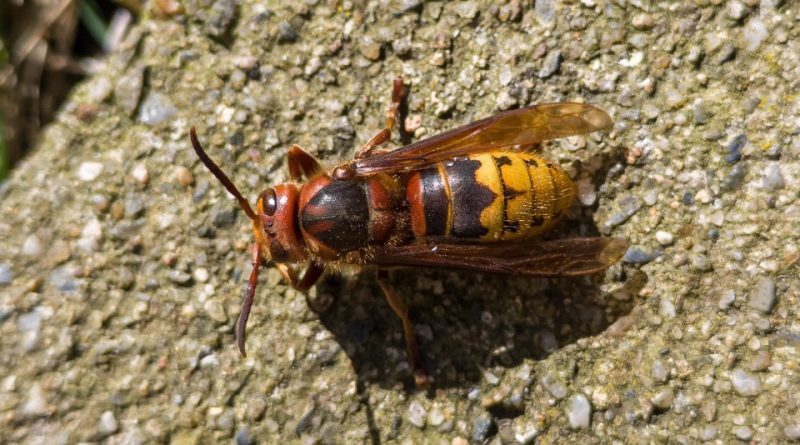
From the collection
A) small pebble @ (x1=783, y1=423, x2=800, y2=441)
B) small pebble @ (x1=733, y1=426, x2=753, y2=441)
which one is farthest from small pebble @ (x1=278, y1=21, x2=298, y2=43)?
small pebble @ (x1=783, y1=423, x2=800, y2=441)

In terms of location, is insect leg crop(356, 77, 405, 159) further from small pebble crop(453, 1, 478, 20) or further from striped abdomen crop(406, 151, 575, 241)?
small pebble crop(453, 1, 478, 20)

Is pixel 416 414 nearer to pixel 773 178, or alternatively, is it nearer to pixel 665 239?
pixel 665 239

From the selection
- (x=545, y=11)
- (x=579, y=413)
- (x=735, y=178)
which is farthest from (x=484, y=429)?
(x=545, y=11)

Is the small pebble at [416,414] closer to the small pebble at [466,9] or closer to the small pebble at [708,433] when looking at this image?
the small pebble at [708,433]

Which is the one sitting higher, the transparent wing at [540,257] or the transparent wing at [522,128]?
the transparent wing at [522,128]

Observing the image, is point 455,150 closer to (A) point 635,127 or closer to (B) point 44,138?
(A) point 635,127

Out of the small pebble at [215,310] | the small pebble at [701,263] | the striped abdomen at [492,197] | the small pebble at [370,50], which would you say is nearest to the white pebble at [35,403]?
the small pebble at [215,310]
